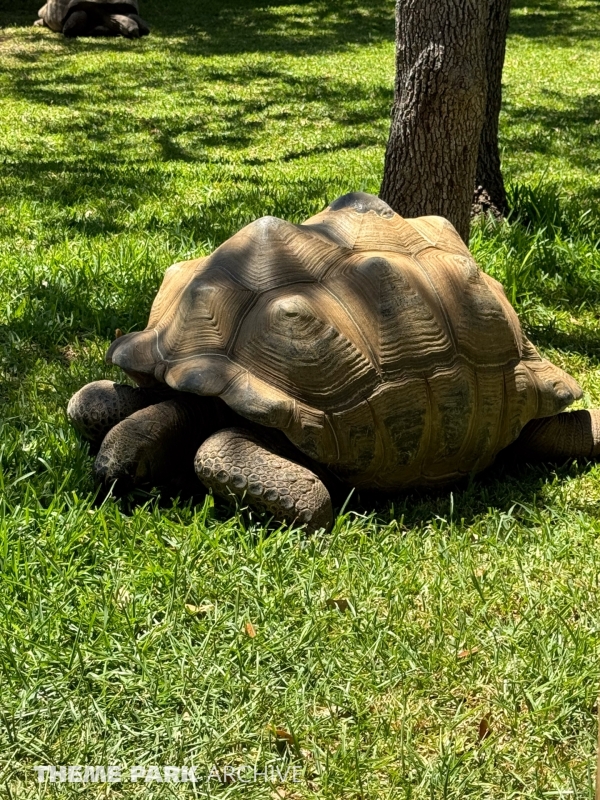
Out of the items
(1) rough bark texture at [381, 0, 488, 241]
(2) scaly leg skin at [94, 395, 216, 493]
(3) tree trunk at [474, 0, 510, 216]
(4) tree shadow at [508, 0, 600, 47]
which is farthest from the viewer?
(4) tree shadow at [508, 0, 600, 47]

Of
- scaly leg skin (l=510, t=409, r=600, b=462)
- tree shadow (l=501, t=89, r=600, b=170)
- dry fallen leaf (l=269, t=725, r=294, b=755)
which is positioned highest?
tree shadow (l=501, t=89, r=600, b=170)

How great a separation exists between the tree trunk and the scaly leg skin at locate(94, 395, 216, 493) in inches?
124

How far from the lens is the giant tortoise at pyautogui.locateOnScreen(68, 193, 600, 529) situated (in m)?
3.09

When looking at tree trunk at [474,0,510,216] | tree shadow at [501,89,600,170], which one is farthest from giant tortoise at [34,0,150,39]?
tree trunk at [474,0,510,216]

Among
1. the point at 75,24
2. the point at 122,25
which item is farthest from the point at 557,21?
the point at 75,24

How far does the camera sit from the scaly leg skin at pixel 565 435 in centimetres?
362

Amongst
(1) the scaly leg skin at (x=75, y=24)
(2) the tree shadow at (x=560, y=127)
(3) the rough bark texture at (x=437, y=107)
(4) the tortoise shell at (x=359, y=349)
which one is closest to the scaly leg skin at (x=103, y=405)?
(4) the tortoise shell at (x=359, y=349)

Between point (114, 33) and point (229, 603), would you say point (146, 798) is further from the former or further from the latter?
point (114, 33)

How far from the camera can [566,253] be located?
5.25 metres

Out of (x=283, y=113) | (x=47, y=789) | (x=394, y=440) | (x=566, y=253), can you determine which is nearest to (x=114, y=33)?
(x=283, y=113)

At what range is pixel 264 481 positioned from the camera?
9.94ft

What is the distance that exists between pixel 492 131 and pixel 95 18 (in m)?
10.6

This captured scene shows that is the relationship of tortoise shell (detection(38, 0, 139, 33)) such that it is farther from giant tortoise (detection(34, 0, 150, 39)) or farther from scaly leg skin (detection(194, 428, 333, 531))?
scaly leg skin (detection(194, 428, 333, 531))

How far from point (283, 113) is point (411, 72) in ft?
18.4
